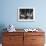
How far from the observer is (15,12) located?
391 cm

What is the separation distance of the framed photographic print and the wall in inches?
3.7

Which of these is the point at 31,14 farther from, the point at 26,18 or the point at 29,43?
the point at 29,43

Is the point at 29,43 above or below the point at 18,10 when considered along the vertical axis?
below

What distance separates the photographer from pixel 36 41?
3.44m

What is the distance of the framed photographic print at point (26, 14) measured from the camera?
153 inches

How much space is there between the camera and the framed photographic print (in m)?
3.89

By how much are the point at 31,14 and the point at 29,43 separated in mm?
937

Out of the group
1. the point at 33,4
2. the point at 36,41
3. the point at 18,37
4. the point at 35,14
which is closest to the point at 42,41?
the point at 36,41

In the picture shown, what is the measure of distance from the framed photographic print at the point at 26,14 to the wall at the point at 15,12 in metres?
0.09

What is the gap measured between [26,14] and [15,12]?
1.12 ft

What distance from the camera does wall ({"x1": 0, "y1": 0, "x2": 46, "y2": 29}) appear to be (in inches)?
153

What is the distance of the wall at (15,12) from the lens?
3896 millimetres

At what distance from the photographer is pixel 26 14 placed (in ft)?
12.9

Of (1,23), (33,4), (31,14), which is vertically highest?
(33,4)
